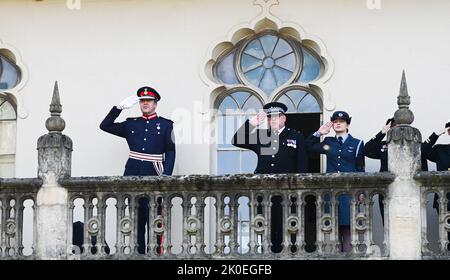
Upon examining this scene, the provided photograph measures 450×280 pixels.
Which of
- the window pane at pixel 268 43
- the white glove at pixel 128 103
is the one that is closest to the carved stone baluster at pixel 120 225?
the white glove at pixel 128 103

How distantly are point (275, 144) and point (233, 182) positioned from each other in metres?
1.44

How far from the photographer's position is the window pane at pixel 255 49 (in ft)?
63.4

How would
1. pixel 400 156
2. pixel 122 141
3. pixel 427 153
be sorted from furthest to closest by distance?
pixel 122 141 → pixel 427 153 → pixel 400 156

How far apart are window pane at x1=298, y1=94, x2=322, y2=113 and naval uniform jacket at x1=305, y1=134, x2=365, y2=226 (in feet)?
4.97

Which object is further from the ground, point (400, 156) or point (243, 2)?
point (243, 2)

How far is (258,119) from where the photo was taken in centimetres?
1780

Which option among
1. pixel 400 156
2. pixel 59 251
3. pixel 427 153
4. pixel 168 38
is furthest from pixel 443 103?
pixel 59 251

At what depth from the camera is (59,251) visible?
16656 mm

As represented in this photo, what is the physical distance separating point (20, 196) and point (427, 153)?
5.20 meters

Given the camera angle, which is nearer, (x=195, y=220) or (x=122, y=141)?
(x=195, y=220)

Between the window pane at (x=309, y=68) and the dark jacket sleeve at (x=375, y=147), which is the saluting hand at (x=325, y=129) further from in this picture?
the window pane at (x=309, y=68)

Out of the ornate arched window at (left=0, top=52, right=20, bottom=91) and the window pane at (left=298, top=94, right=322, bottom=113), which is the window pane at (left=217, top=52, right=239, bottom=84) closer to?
the window pane at (left=298, top=94, right=322, bottom=113)
